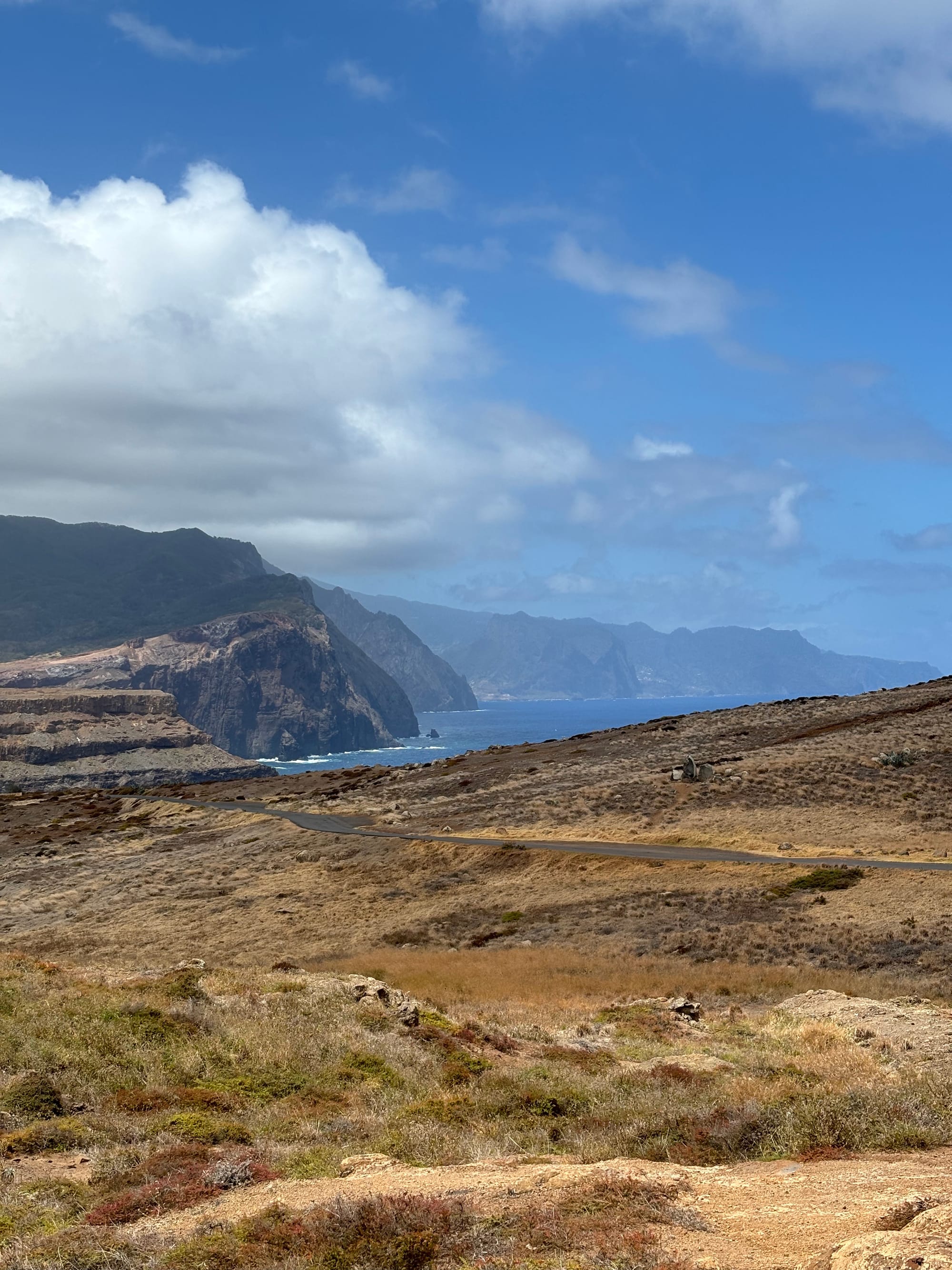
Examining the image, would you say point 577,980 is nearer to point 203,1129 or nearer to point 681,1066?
point 681,1066

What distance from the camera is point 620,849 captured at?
49562 millimetres

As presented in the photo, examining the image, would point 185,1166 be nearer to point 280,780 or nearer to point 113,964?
point 113,964

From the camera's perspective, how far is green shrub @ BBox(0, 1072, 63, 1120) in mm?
12969

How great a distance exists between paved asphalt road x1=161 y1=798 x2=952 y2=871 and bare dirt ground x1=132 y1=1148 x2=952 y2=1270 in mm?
31965

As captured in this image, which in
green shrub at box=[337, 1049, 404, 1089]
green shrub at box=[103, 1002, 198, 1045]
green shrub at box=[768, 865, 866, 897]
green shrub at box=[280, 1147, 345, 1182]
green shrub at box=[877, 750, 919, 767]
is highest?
green shrub at box=[877, 750, 919, 767]

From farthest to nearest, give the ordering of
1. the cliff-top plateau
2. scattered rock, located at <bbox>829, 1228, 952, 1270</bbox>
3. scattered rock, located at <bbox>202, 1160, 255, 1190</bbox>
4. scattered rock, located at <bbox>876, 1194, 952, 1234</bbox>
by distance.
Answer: scattered rock, located at <bbox>202, 1160, 255, 1190</bbox>
the cliff-top plateau
scattered rock, located at <bbox>876, 1194, 952, 1234</bbox>
scattered rock, located at <bbox>829, 1228, 952, 1270</bbox>

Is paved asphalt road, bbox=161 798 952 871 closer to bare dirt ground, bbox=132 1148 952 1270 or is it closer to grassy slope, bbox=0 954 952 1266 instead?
grassy slope, bbox=0 954 952 1266

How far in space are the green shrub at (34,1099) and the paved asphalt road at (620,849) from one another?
3488 centimetres

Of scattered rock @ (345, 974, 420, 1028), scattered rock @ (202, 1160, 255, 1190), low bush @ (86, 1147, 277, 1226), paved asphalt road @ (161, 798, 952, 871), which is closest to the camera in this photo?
low bush @ (86, 1147, 277, 1226)

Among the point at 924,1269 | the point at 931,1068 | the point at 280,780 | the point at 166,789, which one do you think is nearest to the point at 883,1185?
the point at 924,1269

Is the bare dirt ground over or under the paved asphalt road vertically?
over

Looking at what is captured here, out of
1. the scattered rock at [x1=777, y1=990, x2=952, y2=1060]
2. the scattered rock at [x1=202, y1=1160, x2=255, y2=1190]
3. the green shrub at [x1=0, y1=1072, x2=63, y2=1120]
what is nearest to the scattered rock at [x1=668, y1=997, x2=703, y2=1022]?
the scattered rock at [x1=777, y1=990, x2=952, y2=1060]

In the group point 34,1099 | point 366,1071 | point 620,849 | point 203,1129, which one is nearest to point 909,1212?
point 203,1129

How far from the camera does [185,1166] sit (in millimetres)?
10883
